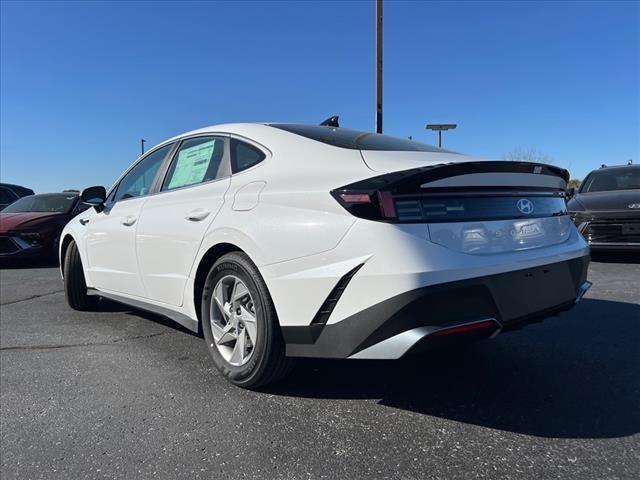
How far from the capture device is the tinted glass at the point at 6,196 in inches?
554

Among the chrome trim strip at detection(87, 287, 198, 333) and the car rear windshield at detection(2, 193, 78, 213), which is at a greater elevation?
the car rear windshield at detection(2, 193, 78, 213)

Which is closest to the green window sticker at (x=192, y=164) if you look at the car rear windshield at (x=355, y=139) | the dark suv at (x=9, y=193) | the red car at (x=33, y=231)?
the car rear windshield at (x=355, y=139)

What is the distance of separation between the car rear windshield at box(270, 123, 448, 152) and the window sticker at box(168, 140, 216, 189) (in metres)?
0.53

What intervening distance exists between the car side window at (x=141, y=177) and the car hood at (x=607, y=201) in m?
6.01

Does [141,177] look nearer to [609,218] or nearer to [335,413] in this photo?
[335,413]

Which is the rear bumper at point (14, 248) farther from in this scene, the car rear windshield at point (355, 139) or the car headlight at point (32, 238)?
the car rear windshield at point (355, 139)

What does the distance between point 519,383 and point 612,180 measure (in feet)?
22.4

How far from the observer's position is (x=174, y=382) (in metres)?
3.01

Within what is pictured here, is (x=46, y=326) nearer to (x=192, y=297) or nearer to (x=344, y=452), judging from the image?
(x=192, y=297)

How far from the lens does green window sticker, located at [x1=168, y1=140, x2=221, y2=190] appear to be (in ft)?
11.0

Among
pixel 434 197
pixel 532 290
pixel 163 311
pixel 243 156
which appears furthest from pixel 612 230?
pixel 163 311

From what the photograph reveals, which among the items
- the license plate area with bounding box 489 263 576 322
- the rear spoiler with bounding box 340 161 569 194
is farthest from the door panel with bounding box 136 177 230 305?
the license plate area with bounding box 489 263 576 322

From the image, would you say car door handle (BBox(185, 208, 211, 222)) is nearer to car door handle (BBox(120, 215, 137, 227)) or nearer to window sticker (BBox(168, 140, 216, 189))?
window sticker (BBox(168, 140, 216, 189))

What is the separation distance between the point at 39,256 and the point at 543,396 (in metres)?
8.80
